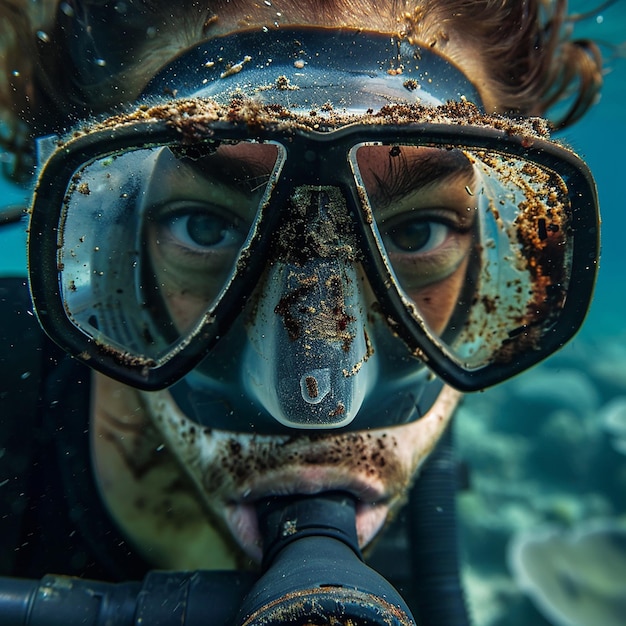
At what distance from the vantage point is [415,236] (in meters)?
1.88

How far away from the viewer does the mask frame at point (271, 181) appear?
1449 mm

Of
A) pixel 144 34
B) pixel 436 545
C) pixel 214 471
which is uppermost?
pixel 144 34

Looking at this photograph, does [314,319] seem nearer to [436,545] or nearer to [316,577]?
[316,577]

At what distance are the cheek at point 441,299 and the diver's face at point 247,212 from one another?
0.04 feet

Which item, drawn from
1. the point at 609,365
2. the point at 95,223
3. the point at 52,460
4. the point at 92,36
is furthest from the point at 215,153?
the point at 609,365

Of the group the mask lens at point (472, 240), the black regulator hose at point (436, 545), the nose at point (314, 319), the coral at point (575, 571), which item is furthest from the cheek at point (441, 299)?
the coral at point (575, 571)

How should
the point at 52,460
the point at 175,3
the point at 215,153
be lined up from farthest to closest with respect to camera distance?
the point at 52,460 → the point at 175,3 → the point at 215,153

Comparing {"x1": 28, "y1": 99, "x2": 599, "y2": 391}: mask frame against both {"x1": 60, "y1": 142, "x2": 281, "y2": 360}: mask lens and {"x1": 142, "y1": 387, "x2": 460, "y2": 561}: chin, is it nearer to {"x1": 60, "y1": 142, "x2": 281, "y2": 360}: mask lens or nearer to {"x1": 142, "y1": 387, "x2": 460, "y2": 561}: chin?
{"x1": 60, "y1": 142, "x2": 281, "y2": 360}: mask lens

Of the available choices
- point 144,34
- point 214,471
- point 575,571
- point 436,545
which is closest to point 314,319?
point 214,471

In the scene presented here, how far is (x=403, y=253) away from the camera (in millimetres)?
1884

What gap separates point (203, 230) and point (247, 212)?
20cm

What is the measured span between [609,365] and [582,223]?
1289 centimetres

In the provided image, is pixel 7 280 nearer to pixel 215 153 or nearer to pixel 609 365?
pixel 215 153

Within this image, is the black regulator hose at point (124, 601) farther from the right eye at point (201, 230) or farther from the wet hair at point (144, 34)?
the wet hair at point (144, 34)
